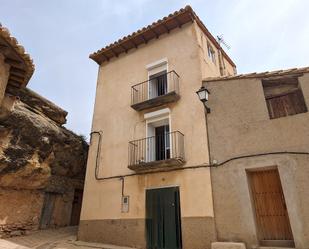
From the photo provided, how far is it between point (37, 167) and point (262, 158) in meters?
8.81

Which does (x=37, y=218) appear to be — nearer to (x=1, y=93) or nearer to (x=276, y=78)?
(x=1, y=93)

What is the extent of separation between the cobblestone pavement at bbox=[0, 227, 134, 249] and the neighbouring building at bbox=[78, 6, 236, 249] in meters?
0.57

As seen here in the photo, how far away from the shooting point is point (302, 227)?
20.0ft

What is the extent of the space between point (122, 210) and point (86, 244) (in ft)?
5.85

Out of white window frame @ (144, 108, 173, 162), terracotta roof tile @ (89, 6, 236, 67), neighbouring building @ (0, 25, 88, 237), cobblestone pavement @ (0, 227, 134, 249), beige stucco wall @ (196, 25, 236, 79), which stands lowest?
cobblestone pavement @ (0, 227, 134, 249)

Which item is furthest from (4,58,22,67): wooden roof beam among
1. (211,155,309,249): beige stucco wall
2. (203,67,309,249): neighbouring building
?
(211,155,309,249): beige stucco wall

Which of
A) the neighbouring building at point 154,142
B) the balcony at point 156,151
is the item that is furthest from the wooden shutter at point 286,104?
the balcony at point 156,151

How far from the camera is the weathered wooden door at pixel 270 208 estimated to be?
21.8ft

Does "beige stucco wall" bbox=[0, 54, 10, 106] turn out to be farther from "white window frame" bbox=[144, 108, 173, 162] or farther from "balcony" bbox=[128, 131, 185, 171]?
"white window frame" bbox=[144, 108, 173, 162]

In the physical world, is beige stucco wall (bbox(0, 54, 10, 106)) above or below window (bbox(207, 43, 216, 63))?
below

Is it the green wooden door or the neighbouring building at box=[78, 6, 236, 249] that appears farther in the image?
the neighbouring building at box=[78, 6, 236, 249]

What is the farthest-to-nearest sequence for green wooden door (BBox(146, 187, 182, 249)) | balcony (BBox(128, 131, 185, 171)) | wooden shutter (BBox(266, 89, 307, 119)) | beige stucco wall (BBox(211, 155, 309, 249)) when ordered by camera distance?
balcony (BBox(128, 131, 185, 171)) → green wooden door (BBox(146, 187, 182, 249)) → wooden shutter (BBox(266, 89, 307, 119)) → beige stucco wall (BBox(211, 155, 309, 249))

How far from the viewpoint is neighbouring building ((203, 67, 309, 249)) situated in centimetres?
654

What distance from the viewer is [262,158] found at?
7.16 m
